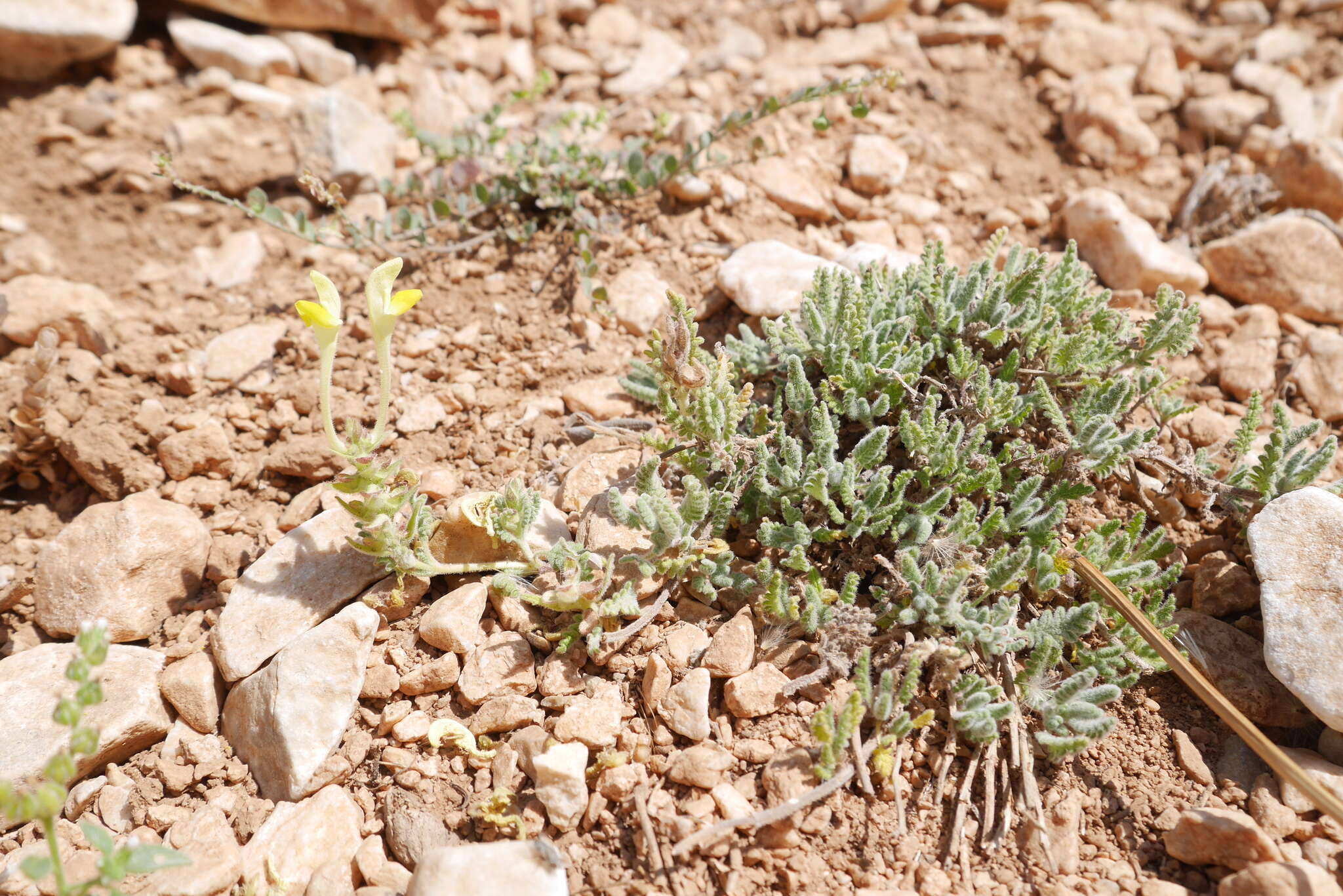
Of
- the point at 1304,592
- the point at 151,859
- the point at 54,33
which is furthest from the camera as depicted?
the point at 54,33

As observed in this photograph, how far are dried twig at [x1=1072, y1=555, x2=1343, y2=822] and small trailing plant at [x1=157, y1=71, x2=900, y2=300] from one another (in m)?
2.18

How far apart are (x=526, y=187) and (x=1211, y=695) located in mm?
3139

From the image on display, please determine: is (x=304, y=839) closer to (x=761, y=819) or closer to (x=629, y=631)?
(x=629, y=631)

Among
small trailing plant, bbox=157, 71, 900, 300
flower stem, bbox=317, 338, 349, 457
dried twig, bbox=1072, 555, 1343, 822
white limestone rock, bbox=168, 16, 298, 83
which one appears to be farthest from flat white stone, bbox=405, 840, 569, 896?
white limestone rock, bbox=168, 16, 298, 83

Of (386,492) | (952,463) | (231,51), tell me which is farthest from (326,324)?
(231,51)

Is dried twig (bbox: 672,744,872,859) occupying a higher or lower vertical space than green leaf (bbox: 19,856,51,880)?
lower

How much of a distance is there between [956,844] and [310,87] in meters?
4.94

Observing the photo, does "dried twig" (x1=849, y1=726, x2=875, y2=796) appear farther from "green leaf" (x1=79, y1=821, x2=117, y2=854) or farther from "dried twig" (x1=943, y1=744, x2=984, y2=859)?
"green leaf" (x1=79, y1=821, x2=117, y2=854)

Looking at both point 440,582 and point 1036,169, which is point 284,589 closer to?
point 440,582

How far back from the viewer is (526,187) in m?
3.79

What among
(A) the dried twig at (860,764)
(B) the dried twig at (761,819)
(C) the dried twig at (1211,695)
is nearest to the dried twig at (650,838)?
(B) the dried twig at (761,819)

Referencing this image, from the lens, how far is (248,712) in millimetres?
2531

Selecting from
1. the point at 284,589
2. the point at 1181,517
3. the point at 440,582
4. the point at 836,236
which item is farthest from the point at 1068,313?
the point at 284,589

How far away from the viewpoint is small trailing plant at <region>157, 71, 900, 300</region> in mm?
3719
